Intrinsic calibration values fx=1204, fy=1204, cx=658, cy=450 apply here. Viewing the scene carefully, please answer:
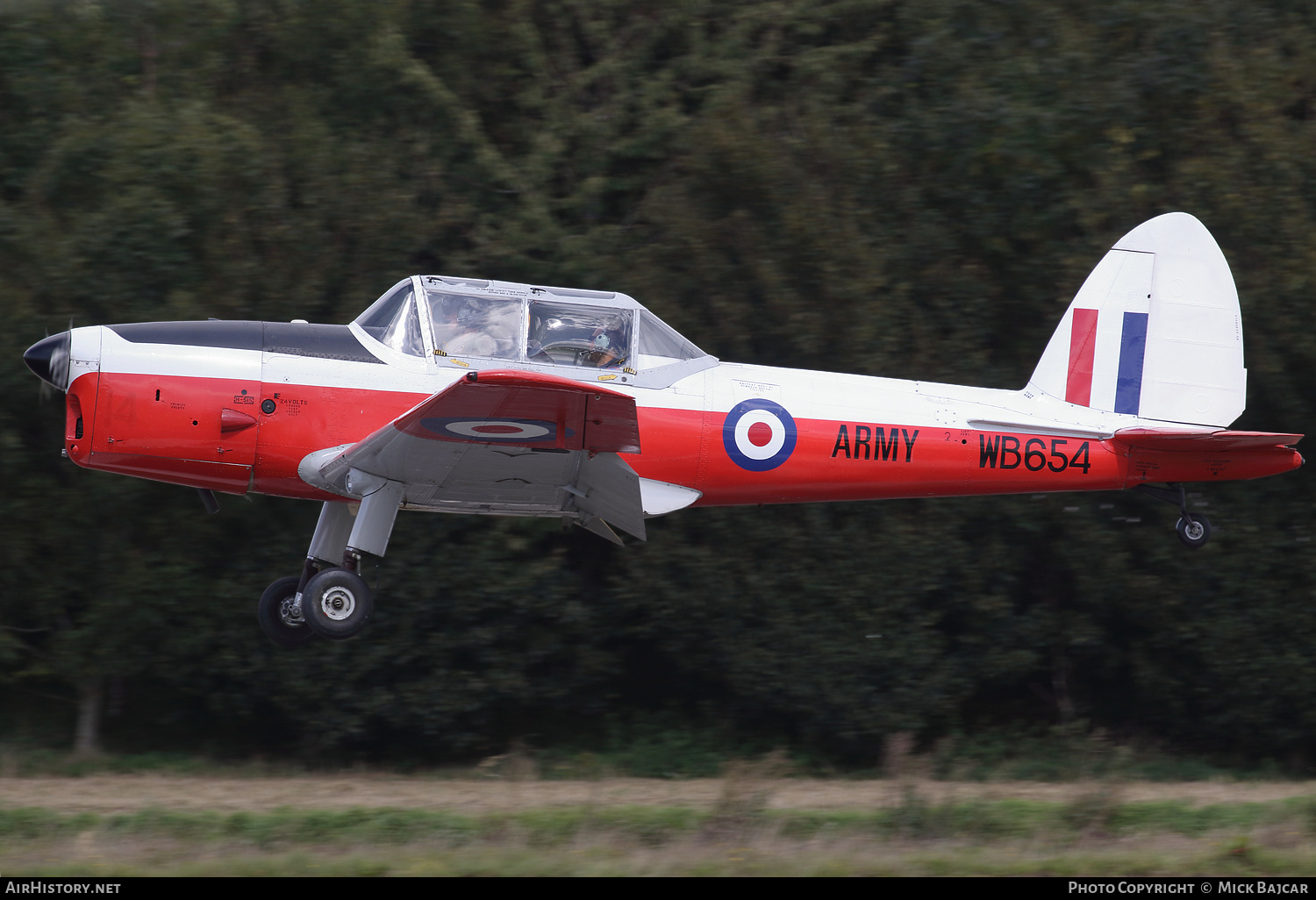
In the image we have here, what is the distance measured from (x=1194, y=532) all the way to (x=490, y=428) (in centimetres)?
495

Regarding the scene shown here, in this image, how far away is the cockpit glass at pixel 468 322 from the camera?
23.5 feet

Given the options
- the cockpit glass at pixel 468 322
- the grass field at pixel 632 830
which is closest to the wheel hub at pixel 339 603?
the grass field at pixel 632 830

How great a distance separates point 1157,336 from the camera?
8516 mm

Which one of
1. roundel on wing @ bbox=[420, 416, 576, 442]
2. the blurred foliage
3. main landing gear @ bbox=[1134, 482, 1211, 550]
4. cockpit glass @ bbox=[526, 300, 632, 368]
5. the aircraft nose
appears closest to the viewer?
roundel on wing @ bbox=[420, 416, 576, 442]

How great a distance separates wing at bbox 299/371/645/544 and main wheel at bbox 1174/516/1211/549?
151 inches

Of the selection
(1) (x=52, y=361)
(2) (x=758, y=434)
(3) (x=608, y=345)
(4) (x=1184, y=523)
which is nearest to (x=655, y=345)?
(3) (x=608, y=345)

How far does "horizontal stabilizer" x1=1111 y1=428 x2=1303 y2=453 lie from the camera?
759 centimetres

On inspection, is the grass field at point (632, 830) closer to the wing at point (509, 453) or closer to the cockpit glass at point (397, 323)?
the wing at point (509, 453)

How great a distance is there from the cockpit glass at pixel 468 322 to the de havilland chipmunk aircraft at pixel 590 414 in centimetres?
1

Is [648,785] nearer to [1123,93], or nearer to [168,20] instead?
[1123,93]

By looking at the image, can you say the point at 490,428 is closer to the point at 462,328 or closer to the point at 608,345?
the point at 462,328

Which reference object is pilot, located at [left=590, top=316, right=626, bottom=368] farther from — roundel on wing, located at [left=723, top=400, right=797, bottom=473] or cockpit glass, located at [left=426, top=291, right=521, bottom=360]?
roundel on wing, located at [left=723, top=400, right=797, bottom=473]

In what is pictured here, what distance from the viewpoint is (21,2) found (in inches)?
460

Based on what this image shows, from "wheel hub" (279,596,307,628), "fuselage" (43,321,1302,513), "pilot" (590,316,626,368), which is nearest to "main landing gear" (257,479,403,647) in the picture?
"wheel hub" (279,596,307,628)
